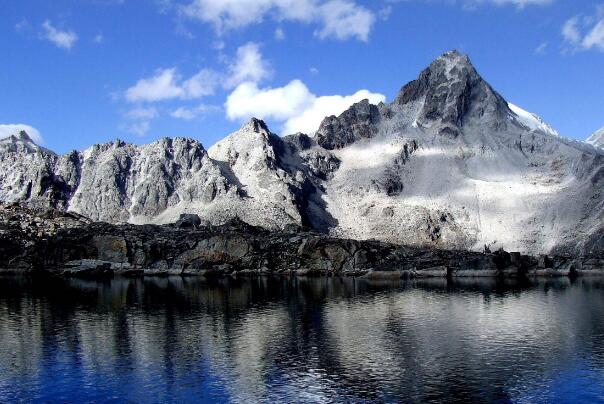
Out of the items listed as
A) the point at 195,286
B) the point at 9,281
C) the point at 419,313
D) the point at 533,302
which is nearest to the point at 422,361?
the point at 419,313

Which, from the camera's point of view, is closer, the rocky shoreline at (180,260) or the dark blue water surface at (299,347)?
the dark blue water surface at (299,347)

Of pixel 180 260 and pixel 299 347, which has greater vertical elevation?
pixel 180 260

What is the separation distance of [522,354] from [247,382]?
105 feet

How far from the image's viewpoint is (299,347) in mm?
73938

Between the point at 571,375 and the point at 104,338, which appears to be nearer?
the point at 571,375

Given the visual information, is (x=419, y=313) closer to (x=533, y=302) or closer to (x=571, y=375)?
(x=533, y=302)

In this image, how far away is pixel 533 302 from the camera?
120 m

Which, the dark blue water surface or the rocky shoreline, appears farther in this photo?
the rocky shoreline

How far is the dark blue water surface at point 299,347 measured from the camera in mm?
55062

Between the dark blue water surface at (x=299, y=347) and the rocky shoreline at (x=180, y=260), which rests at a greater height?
the rocky shoreline at (x=180, y=260)

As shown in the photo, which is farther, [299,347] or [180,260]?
[180,260]

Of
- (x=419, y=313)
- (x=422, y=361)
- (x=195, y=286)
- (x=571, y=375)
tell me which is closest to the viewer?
(x=571, y=375)

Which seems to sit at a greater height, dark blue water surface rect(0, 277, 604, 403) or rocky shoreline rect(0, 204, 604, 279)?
rocky shoreline rect(0, 204, 604, 279)

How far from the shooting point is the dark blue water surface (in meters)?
55.1
